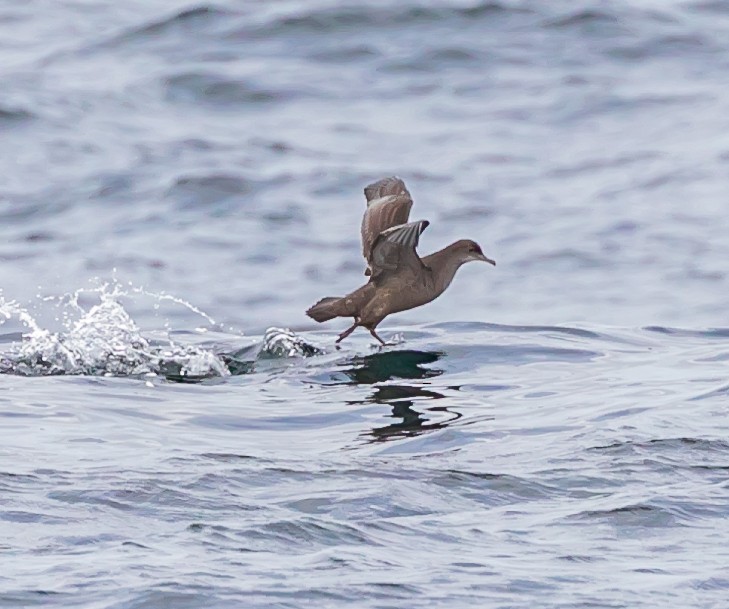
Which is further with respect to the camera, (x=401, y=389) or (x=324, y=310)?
(x=324, y=310)

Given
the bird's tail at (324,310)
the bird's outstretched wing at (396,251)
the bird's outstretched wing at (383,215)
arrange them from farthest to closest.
Answer: the bird's tail at (324,310)
the bird's outstretched wing at (383,215)
the bird's outstretched wing at (396,251)

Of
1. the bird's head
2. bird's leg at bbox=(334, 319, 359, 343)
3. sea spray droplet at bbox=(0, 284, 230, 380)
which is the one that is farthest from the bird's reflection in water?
sea spray droplet at bbox=(0, 284, 230, 380)

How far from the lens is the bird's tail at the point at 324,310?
9.31 meters

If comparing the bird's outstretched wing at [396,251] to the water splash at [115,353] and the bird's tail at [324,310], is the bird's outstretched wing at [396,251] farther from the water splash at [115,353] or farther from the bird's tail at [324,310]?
the water splash at [115,353]

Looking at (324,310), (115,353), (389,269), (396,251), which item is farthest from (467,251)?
(115,353)

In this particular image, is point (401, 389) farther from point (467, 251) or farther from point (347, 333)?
point (467, 251)

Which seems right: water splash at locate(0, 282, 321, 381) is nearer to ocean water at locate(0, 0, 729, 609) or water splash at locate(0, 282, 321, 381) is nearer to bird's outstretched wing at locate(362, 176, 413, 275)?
ocean water at locate(0, 0, 729, 609)

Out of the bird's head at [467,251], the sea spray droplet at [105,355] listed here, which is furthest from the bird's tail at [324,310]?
the bird's head at [467,251]

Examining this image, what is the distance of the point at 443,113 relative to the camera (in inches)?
683

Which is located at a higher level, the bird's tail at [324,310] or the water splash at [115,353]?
the bird's tail at [324,310]

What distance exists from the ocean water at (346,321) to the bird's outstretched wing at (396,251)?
516mm

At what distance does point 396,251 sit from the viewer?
9.23m

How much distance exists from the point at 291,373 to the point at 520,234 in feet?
16.9

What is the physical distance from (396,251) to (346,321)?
7.56 ft
